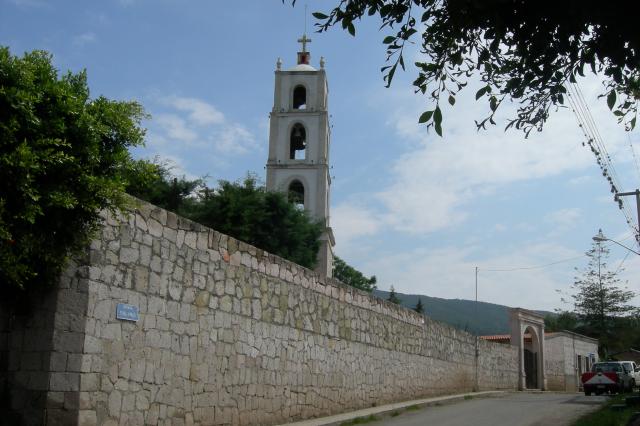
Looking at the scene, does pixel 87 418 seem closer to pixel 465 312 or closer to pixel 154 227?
pixel 154 227

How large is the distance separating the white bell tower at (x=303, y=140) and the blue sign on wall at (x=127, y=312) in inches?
1362

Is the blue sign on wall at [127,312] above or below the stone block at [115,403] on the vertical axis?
above

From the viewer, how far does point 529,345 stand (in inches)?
1531

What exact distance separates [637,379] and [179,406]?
92.6 feet

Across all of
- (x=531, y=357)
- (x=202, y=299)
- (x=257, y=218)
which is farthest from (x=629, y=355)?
(x=202, y=299)

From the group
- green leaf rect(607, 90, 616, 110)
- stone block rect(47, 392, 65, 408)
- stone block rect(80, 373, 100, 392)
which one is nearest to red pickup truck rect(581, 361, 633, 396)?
green leaf rect(607, 90, 616, 110)

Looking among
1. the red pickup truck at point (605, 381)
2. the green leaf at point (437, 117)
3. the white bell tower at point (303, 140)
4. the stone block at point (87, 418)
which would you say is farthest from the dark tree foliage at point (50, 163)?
the white bell tower at point (303, 140)

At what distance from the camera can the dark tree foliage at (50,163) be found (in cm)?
617

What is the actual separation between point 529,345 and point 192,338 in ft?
108

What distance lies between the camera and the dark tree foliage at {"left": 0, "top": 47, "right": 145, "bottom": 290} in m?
6.17

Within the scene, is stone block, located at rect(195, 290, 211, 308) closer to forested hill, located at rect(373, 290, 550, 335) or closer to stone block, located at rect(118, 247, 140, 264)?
stone block, located at rect(118, 247, 140, 264)

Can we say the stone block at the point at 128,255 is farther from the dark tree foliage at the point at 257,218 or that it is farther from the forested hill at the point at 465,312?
the forested hill at the point at 465,312

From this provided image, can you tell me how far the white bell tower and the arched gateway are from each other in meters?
12.1

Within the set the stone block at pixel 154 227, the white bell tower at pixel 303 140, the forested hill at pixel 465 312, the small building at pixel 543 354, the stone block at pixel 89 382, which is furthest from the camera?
the forested hill at pixel 465 312
